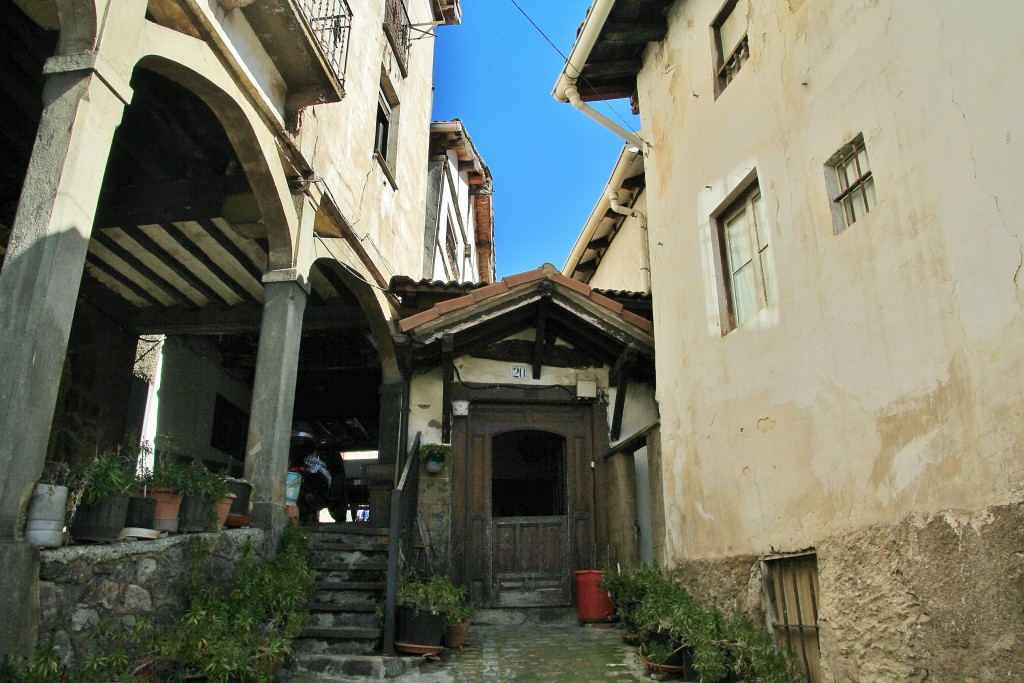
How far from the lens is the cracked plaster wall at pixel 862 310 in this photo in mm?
3535

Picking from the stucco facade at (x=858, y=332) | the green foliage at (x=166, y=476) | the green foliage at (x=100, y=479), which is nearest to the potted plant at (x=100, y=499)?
the green foliage at (x=100, y=479)

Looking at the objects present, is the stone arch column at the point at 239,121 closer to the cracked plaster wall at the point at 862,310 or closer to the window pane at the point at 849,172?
the cracked plaster wall at the point at 862,310

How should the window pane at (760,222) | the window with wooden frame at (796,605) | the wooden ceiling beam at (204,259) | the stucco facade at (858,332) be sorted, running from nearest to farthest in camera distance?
the stucco facade at (858,332) → the window with wooden frame at (796,605) → the window pane at (760,222) → the wooden ceiling beam at (204,259)

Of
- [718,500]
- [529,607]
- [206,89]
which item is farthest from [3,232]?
[718,500]

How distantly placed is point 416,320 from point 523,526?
2.77m

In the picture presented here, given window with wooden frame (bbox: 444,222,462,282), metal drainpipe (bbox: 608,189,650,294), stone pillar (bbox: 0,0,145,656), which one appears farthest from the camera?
window with wooden frame (bbox: 444,222,462,282)

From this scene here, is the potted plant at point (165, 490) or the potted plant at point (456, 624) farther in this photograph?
the potted plant at point (456, 624)

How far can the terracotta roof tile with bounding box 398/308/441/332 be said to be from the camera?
7.92m

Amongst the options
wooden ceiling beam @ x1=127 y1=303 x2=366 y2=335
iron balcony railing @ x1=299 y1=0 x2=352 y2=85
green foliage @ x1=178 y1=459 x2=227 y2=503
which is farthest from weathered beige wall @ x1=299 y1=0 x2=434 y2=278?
green foliage @ x1=178 y1=459 x2=227 y2=503

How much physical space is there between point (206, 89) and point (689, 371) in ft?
15.7

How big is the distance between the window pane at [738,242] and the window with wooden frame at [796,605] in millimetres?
2467

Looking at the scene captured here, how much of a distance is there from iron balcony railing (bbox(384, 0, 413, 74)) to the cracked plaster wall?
6.01 metres

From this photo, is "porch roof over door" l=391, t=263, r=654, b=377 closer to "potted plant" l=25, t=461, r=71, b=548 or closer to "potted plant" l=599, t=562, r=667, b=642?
"potted plant" l=599, t=562, r=667, b=642

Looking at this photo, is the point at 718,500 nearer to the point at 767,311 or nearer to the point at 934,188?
the point at 767,311
